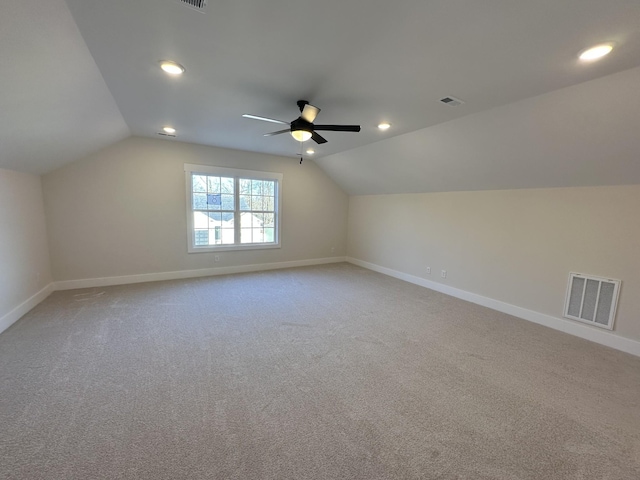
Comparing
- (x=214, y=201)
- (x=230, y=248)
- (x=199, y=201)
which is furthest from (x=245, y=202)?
(x=230, y=248)

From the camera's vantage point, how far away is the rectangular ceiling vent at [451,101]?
259cm

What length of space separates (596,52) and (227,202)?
533cm

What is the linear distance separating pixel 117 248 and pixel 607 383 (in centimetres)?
655

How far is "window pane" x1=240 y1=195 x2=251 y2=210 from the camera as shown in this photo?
564 cm

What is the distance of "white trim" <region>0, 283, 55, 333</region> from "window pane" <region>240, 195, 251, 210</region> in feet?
10.8

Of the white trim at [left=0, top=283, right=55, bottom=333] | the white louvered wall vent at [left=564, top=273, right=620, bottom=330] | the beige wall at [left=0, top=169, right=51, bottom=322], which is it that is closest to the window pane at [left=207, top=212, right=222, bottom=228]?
the beige wall at [left=0, top=169, right=51, bottom=322]

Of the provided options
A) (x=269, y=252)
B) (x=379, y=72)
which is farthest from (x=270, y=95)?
(x=269, y=252)

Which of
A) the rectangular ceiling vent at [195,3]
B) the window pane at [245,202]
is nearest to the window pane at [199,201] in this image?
the window pane at [245,202]

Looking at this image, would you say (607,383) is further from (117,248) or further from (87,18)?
(117,248)

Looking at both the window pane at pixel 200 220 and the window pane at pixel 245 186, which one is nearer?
the window pane at pixel 200 220

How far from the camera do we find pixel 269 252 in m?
6.01

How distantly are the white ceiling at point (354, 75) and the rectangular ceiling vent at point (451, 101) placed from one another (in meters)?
0.08

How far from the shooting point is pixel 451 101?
2.65 meters

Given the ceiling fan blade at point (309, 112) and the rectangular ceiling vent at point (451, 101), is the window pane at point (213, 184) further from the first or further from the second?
the rectangular ceiling vent at point (451, 101)
